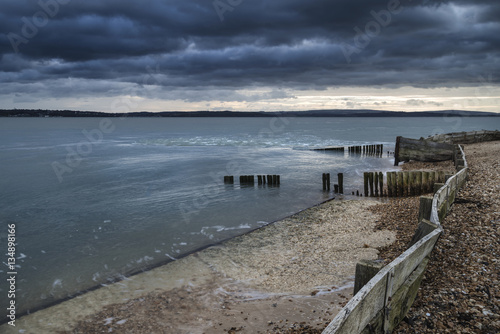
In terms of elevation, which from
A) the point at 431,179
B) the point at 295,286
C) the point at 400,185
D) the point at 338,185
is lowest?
the point at 295,286

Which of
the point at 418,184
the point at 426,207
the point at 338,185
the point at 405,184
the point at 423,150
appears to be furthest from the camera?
the point at 423,150

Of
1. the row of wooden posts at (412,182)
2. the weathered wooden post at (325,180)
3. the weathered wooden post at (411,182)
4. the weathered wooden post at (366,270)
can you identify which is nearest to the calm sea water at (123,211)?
the weathered wooden post at (325,180)

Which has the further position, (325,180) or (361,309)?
(325,180)

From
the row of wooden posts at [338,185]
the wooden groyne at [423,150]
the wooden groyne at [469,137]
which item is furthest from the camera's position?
the wooden groyne at [469,137]

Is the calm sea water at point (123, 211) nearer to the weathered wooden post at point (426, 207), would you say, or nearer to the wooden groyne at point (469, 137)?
the weathered wooden post at point (426, 207)

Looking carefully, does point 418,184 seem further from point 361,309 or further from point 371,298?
point 361,309

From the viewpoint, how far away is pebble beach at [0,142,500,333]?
4.90 meters

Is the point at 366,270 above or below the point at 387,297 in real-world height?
above

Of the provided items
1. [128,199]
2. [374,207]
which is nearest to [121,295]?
[374,207]

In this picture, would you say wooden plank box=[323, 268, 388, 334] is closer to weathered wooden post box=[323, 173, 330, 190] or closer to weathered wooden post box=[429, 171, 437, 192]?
weathered wooden post box=[429, 171, 437, 192]

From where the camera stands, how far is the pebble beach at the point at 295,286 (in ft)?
16.1

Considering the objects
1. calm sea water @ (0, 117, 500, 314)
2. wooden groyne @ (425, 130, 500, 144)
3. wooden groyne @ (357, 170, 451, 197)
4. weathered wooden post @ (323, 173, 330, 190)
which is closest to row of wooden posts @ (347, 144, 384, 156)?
wooden groyne @ (425, 130, 500, 144)

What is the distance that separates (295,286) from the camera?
798cm

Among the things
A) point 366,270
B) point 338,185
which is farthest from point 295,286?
point 338,185
